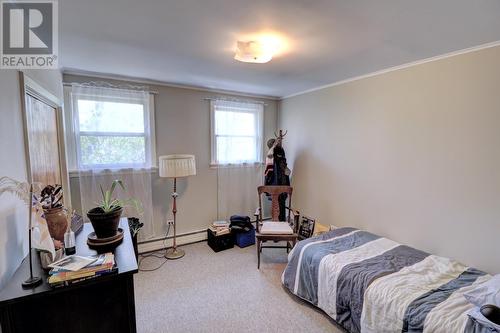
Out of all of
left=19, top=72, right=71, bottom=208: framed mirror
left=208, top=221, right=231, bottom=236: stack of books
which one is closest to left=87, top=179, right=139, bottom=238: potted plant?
left=19, top=72, right=71, bottom=208: framed mirror

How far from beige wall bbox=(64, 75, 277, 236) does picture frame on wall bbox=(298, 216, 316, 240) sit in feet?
4.47

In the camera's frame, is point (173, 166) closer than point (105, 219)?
No

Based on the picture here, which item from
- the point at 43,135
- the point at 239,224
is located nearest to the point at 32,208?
the point at 43,135

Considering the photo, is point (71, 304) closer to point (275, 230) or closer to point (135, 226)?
point (135, 226)

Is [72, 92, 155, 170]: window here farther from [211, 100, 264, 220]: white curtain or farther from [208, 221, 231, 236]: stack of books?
[208, 221, 231, 236]: stack of books

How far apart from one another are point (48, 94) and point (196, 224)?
2424mm

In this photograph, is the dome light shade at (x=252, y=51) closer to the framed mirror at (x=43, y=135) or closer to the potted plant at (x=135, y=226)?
the framed mirror at (x=43, y=135)

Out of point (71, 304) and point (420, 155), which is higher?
point (420, 155)

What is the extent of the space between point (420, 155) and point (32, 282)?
10.3 feet

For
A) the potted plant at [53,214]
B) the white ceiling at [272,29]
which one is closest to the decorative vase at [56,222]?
the potted plant at [53,214]

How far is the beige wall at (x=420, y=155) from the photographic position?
2.05 metres

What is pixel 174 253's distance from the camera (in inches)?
129

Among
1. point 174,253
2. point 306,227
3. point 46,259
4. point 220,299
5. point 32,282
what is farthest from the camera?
point 306,227

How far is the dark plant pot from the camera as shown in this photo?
5.11ft
